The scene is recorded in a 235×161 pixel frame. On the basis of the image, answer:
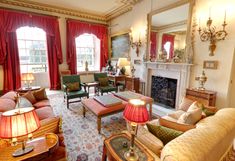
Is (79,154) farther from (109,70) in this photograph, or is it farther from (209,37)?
(109,70)

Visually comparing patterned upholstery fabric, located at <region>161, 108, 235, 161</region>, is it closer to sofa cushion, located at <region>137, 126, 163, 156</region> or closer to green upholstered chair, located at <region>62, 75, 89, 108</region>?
sofa cushion, located at <region>137, 126, 163, 156</region>

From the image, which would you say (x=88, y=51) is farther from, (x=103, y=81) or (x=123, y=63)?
(x=103, y=81)

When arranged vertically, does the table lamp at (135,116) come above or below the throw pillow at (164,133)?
above

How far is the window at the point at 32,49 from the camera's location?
547 centimetres

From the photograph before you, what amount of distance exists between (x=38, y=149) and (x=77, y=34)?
572cm

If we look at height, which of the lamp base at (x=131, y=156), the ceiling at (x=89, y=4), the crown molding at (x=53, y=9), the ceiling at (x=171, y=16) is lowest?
the lamp base at (x=131, y=156)

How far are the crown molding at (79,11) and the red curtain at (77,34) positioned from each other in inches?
13.6

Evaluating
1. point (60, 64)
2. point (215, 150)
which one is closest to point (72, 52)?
point (60, 64)

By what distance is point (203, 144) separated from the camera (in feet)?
3.63

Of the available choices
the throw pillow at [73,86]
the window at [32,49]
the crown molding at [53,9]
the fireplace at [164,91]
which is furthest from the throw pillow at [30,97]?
the crown molding at [53,9]

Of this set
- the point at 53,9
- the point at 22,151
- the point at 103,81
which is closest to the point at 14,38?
the point at 53,9

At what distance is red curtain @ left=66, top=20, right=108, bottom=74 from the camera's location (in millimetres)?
6027

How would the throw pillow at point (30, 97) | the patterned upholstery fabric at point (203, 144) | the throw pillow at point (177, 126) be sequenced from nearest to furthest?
the patterned upholstery fabric at point (203, 144), the throw pillow at point (177, 126), the throw pillow at point (30, 97)

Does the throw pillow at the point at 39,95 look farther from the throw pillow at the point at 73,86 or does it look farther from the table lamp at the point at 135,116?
the table lamp at the point at 135,116
